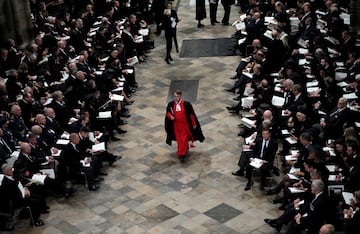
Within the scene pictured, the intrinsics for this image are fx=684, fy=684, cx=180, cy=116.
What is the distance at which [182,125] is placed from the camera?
1694 cm

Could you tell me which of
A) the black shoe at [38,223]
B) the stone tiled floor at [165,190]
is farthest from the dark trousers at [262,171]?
the black shoe at [38,223]

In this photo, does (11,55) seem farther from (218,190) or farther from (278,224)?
(278,224)

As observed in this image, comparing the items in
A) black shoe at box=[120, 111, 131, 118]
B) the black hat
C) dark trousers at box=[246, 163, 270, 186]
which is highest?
the black hat

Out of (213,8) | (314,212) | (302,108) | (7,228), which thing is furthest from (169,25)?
(314,212)

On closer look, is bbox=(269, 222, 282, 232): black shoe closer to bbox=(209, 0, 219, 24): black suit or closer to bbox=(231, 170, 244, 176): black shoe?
bbox=(231, 170, 244, 176): black shoe

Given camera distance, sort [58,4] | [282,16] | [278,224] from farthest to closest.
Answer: [58,4], [282,16], [278,224]

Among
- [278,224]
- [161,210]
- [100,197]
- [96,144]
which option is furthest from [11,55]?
[278,224]

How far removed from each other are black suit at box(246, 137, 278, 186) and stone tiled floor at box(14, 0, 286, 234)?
457mm

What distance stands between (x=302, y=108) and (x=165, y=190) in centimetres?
373

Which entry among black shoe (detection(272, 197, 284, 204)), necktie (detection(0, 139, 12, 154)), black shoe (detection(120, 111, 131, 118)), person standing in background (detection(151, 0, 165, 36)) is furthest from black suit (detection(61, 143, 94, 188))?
person standing in background (detection(151, 0, 165, 36))

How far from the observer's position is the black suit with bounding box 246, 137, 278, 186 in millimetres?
15242

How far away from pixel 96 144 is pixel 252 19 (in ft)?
26.7

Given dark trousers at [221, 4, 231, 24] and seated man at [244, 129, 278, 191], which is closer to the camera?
seated man at [244, 129, 278, 191]

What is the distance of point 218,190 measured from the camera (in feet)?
51.4
